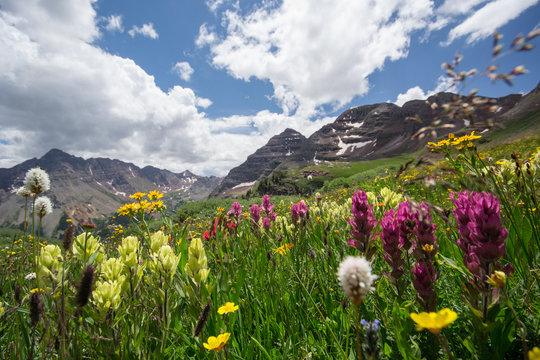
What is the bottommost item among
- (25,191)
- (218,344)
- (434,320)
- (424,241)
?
(218,344)

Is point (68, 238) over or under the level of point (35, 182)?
under

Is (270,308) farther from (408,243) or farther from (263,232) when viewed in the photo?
(263,232)

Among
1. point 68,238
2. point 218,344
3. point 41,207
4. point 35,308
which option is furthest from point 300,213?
point 41,207

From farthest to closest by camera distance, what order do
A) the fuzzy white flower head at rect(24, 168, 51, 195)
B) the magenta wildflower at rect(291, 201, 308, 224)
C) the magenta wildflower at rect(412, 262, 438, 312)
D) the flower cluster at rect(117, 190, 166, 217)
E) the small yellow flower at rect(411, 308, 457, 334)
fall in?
1. the magenta wildflower at rect(291, 201, 308, 224)
2. the flower cluster at rect(117, 190, 166, 217)
3. the fuzzy white flower head at rect(24, 168, 51, 195)
4. the magenta wildflower at rect(412, 262, 438, 312)
5. the small yellow flower at rect(411, 308, 457, 334)

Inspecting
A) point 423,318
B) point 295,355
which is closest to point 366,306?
point 295,355

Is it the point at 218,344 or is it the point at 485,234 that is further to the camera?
the point at 485,234

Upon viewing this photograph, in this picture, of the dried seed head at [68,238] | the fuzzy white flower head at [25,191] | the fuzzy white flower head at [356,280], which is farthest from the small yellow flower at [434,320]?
the fuzzy white flower head at [25,191]

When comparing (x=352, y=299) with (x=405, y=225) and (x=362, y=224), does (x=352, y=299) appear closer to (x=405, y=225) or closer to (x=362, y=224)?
(x=405, y=225)

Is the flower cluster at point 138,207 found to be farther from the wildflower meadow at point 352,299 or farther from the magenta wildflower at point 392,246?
the magenta wildflower at point 392,246

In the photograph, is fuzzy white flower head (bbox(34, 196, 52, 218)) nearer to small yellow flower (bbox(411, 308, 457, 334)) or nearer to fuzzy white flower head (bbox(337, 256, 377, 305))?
fuzzy white flower head (bbox(337, 256, 377, 305))

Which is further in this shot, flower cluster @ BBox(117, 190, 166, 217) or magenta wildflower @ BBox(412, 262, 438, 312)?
flower cluster @ BBox(117, 190, 166, 217)

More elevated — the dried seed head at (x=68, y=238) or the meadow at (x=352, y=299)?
the dried seed head at (x=68, y=238)

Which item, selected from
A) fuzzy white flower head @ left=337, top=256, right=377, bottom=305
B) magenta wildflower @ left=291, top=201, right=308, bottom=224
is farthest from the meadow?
magenta wildflower @ left=291, top=201, right=308, bottom=224

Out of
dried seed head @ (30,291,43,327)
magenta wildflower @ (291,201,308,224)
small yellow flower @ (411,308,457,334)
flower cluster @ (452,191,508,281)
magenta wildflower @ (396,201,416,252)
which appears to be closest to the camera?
small yellow flower @ (411,308,457,334)
